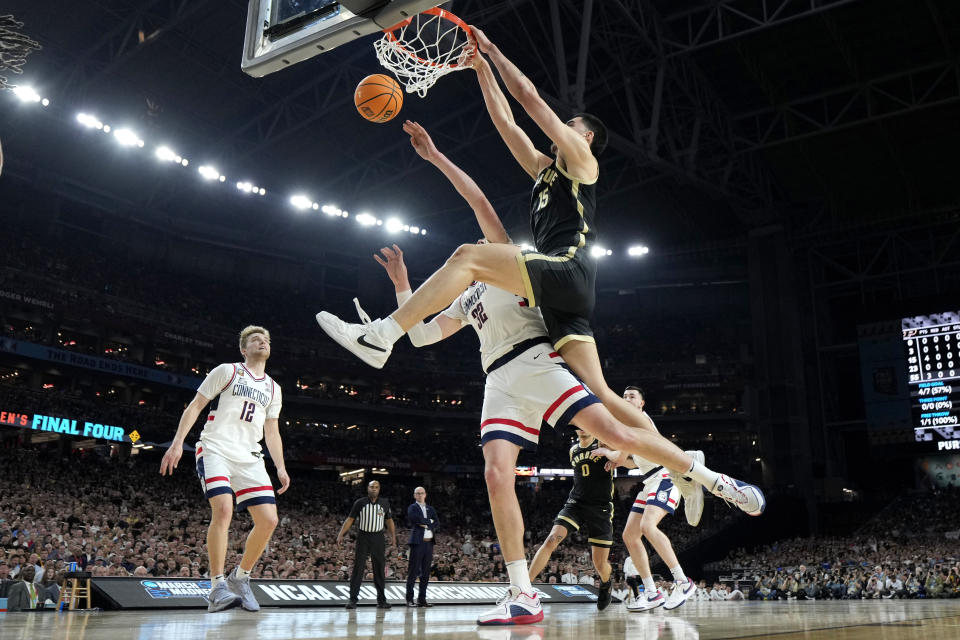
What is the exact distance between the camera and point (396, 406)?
37625 millimetres

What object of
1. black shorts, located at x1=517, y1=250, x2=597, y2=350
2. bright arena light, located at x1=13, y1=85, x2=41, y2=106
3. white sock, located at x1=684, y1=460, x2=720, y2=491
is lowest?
white sock, located at x1=684, y1=460, x2=720, y2=491

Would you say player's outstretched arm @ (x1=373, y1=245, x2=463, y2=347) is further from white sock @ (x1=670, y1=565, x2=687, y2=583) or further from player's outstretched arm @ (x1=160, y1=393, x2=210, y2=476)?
white sock @ (x1=670, y1=565, x2=687, y2=583)

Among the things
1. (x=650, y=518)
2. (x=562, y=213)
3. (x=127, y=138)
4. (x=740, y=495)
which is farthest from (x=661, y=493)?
(x=127, y=138)

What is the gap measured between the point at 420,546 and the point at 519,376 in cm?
742

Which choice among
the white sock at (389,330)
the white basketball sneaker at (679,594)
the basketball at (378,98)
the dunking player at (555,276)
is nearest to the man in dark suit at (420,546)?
the white basketball sneaker at (679,594)

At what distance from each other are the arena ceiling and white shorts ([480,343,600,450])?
654 inches

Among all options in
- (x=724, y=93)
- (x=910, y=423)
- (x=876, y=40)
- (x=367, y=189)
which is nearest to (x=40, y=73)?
(x=367, y=189)

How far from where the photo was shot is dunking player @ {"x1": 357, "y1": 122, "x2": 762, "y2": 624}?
4211 mm

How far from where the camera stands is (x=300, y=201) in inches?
1265

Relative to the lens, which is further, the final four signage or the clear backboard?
the final four signage

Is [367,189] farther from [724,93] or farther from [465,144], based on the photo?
[724,93]

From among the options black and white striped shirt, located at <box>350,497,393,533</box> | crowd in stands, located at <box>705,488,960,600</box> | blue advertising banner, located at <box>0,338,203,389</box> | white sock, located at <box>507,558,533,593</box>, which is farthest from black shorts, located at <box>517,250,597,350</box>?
blue advertising banner, located at <box>0,338,203,389</box>

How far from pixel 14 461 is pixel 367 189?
52.6 feet

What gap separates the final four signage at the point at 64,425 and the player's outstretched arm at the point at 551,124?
2619cm
